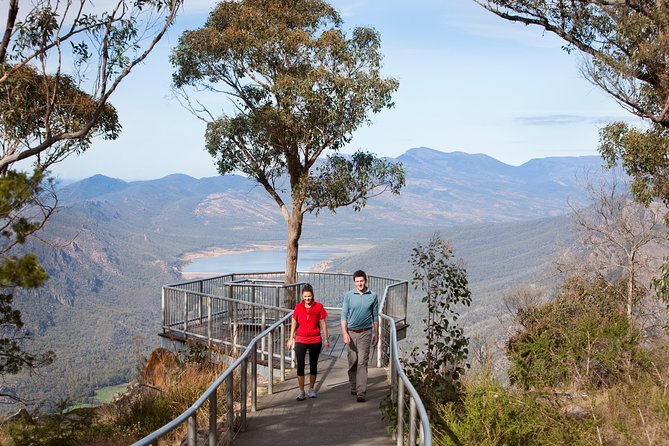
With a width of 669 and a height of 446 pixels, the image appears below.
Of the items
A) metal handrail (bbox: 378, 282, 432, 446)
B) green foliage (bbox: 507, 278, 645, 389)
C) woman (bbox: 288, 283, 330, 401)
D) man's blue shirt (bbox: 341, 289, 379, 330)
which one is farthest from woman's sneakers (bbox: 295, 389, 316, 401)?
green foliage (bbox: 507, 278, 645, 389)

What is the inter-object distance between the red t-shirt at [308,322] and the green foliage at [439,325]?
4.52 feet

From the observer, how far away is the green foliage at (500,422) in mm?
8383

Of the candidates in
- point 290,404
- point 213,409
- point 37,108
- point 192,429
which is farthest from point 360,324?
point 37,108

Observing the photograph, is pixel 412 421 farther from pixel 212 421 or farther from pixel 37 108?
pixel 37 108

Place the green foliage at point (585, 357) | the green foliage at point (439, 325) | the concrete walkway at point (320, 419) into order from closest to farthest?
the concrete walkway at point (320, 419) < the green foliage at point (439, 325) < the green foliage at point (585, 357)

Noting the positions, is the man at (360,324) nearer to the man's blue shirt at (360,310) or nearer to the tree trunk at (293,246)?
the man's blue shirt at (360,310)

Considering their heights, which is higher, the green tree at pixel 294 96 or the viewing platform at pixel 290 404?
the green tree at pixel 294 96

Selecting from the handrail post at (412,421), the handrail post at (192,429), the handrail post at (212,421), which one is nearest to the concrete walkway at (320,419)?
the handrail post at (212,421)

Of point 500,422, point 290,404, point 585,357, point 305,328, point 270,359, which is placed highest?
point 305,328

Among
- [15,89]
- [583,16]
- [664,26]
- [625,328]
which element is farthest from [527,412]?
[15,89]

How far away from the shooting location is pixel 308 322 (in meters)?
10.8

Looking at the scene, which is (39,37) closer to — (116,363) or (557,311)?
(557,311)

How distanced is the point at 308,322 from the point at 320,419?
1.60 meters

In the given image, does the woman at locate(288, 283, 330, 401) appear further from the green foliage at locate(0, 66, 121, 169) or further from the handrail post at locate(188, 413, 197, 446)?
the green foliage at locate(0, 66, 121, 169)
